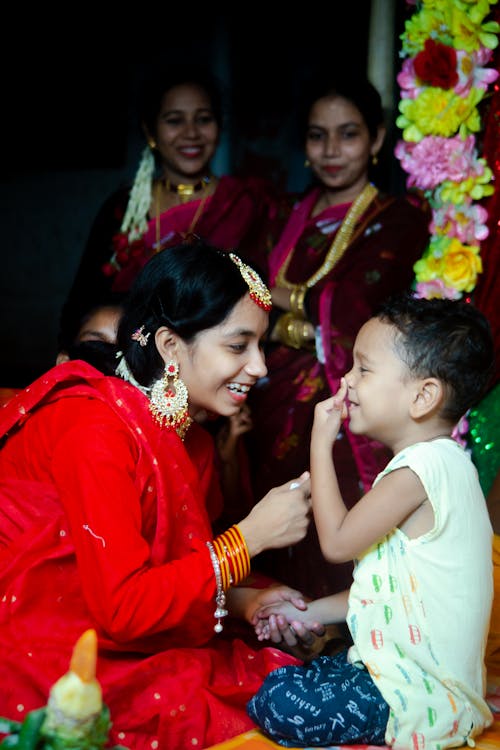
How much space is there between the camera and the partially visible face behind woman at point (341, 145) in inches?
135

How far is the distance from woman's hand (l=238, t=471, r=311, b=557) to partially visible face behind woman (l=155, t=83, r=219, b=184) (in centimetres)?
188

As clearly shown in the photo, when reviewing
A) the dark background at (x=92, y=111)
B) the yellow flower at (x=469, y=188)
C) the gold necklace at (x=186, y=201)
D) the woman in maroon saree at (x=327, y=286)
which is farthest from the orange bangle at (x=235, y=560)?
the dark background at (x=92, y=111)

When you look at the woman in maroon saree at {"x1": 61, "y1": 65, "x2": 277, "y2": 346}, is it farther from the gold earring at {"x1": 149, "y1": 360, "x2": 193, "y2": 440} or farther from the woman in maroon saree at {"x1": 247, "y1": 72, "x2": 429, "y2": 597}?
the gold earring at {"x1": 149, "y1": 360, "x2": 193, "y2": 440}

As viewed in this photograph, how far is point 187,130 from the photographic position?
3.73 meters

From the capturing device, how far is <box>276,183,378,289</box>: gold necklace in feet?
11.1

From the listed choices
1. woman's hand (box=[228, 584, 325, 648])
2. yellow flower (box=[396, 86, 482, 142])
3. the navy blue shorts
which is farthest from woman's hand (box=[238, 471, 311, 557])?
yellow flower (box=[396, 86, 482, 142])

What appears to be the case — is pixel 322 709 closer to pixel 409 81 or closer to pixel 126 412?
pixel 126 412

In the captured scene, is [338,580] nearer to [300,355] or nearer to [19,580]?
[300,355]

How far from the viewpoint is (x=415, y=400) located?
206cm

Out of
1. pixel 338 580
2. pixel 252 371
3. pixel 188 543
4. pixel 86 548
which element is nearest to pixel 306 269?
pixel 338 580

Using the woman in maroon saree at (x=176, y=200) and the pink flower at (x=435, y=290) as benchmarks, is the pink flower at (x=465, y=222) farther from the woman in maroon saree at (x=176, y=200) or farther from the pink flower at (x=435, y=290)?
the woman in maroon saree at (x=176, y=200)

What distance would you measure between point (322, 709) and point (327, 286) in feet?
5.28

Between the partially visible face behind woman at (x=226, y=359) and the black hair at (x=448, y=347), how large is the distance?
1.09 feet

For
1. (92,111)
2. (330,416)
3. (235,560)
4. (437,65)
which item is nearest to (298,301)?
(437,65)
